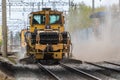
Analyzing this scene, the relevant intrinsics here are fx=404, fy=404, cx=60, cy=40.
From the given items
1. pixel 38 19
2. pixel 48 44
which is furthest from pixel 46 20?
pixel 48 44

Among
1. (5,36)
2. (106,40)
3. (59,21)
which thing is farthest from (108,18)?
(59,21)

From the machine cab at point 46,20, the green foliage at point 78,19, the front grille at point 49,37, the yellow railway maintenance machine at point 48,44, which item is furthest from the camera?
the green foliage at point 78,19

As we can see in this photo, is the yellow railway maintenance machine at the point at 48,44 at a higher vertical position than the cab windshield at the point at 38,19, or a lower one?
lower

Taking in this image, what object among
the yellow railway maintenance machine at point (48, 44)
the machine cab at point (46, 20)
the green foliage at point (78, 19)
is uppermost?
the green foliage at point (78, 19)

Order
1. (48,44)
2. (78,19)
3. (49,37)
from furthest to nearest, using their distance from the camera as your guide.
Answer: (78,19) < (49,37) < (48,44)

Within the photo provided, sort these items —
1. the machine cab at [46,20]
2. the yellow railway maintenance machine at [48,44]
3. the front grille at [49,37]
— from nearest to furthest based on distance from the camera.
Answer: the yellow railway maintenance machine at [48,44]
the front grille at [49,37]
the machine cab at [46,20]

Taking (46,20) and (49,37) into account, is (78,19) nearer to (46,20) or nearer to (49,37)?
(46,20)

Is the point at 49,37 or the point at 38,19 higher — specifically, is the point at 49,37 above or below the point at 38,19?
below

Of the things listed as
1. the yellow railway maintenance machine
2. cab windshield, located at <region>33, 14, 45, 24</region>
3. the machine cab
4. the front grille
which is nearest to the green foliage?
the machine cab

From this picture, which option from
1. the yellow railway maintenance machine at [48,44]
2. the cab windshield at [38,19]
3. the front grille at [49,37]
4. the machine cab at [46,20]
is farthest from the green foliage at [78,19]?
the front grille at [49,37]

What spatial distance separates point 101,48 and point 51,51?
16.5 meters

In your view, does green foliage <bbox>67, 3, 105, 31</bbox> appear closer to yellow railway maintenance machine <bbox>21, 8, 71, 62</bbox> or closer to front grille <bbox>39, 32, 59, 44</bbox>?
yellow railway maintenance machine <bbox>21, 8, 71, 62</bbox>

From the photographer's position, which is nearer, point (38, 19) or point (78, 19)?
point (38, 19)

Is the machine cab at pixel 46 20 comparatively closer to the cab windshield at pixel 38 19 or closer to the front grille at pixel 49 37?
the cab windshield at pixel 38 19
